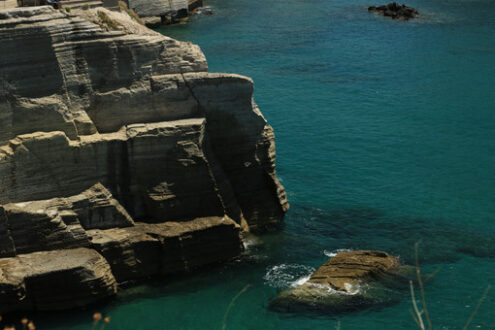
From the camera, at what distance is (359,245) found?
30.1 meters

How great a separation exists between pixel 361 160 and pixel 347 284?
1276cm

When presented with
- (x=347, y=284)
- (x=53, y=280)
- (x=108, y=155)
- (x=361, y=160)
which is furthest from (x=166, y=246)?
(x=361, y=160)

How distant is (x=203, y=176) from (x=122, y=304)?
5.59 meters

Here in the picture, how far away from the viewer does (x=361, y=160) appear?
38.5 metres

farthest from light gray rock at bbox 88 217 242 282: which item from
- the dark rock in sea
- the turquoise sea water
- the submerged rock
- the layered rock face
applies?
the dark rock in sea

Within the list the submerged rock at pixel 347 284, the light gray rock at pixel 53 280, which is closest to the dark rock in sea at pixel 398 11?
the submerged rock at pixel 347 284

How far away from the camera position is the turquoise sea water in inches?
1022

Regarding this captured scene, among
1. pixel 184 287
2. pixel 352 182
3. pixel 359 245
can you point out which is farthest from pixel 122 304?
pixel 352 182

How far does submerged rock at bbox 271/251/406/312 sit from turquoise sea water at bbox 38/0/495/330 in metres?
0.53

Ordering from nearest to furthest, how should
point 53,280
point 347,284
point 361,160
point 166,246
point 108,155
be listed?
point 53,280
point 347,284
point 108,155
point 166,246
point 361,160

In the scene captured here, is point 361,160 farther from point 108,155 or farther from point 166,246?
point 108,155

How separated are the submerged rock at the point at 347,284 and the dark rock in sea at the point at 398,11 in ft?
148

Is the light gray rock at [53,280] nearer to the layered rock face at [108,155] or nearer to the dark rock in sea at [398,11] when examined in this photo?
the layered rock face at [108,155]

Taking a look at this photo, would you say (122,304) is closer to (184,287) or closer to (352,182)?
(184,287)
